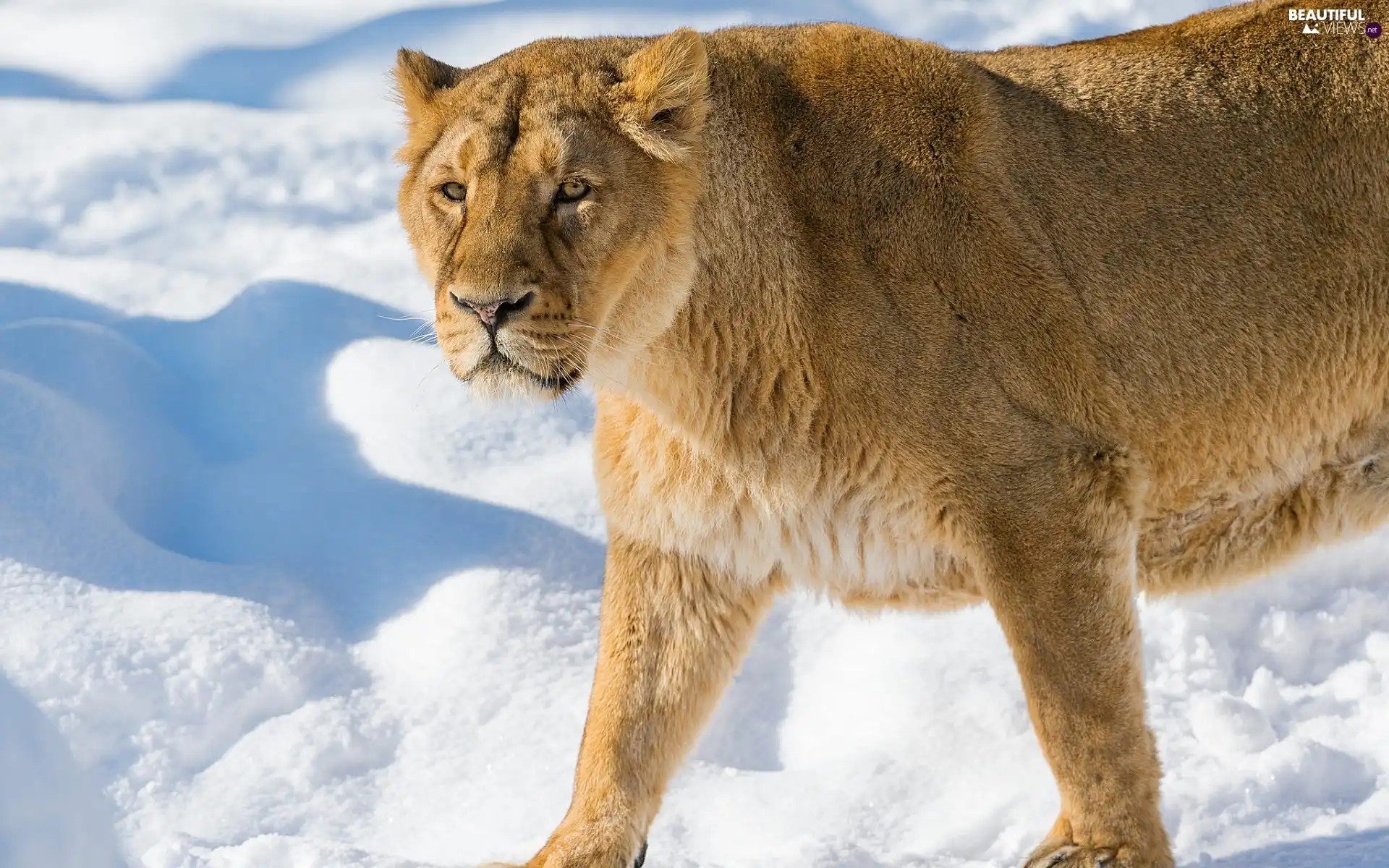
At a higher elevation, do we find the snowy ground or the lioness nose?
the lioness nose

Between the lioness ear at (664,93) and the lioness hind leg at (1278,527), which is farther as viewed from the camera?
the lioness hind leg at (1278,527)

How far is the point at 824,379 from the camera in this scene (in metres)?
2.84

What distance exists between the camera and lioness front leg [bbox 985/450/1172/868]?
2.78 metres

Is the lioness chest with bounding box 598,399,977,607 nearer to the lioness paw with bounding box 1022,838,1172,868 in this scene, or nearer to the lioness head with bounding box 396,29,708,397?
the lioness head with bounding box 396,29,708,397

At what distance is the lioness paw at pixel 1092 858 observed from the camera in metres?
2.79

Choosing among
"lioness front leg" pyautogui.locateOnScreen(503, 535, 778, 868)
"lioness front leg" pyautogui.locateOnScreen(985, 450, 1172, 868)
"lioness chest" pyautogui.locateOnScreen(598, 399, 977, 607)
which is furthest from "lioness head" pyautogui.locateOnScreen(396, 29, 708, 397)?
"lioness front leg" pyautogui.locateOnScreen(985, 450, 1172, 868)

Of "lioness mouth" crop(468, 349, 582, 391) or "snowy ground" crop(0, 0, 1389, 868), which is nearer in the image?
"lioness mouth" crop(468, 349, 582, 391)

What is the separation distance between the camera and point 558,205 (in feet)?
8.43

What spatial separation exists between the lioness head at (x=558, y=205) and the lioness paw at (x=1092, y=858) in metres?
1.21

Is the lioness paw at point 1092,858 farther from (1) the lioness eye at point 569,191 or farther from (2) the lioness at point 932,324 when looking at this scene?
(1) the lioness eye at point 569,191

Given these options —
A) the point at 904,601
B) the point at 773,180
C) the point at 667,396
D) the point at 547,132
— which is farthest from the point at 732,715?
the point at 547,132

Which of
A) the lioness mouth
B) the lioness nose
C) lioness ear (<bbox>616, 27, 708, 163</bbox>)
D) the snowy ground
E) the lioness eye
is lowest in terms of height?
the snowy ground

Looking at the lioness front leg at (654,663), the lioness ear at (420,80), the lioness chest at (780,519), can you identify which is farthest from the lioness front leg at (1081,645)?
the lioness ear at (420,80)

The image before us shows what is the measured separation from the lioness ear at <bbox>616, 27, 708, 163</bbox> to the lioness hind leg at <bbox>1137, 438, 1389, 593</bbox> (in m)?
1.33
